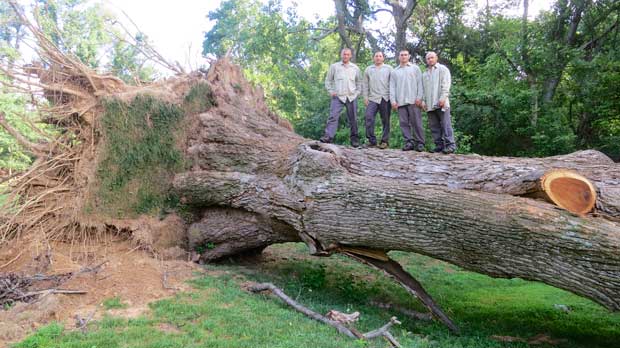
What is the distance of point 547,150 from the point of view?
1462cm

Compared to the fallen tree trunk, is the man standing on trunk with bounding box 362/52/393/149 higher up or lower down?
higher up

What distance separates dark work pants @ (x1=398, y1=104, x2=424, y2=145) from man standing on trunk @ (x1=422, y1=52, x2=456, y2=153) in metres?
0.21

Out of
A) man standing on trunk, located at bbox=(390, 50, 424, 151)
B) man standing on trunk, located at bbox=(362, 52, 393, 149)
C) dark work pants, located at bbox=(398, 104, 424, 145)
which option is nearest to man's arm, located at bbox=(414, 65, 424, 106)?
man standing on trunk, located at bbox=(390, 50, 424, 151)

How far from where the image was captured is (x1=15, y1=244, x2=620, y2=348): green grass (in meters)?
4.90

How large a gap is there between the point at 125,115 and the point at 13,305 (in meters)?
3.90

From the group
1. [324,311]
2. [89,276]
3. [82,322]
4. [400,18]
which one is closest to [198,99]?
[89,276]

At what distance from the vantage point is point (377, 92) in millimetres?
8516

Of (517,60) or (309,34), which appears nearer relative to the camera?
(517,60)

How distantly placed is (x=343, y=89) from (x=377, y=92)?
0.62 m

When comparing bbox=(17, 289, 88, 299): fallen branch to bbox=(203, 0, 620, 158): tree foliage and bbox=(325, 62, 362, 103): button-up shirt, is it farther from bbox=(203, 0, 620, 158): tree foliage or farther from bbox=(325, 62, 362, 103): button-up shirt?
bbox=(203, 0, 620, 158): tree foliage

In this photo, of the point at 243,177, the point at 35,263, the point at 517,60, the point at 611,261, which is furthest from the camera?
the point at 517,60

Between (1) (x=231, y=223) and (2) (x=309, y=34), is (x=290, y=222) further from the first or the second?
(2) (x=309, y=34)

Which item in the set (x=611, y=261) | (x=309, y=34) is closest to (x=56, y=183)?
(x=611, y=261)

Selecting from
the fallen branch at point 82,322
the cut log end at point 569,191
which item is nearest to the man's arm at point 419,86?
the cut log end at point 569,191
